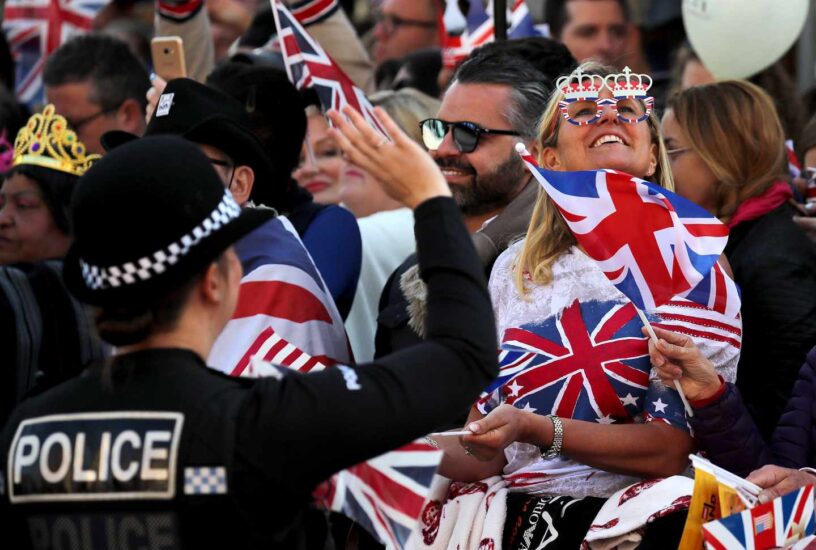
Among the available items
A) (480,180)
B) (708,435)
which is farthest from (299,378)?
(480,180)

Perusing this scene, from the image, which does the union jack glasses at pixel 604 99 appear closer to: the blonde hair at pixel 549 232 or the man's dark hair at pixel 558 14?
the blonde hair at pixel 549 232

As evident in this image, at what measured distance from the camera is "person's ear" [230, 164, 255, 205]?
4.35 metres

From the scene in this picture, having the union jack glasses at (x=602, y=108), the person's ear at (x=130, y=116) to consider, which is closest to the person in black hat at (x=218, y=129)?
the union jack glasses at (x=602, y=108)

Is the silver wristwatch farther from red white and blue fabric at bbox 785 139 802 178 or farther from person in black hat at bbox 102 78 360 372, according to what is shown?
red white and blue fabric at bbox 785 139 802 178

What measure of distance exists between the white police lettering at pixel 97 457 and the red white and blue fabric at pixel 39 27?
5.96 meters

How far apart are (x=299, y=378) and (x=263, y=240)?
60.8 inches

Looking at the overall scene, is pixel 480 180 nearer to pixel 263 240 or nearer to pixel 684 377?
pixel 263 240

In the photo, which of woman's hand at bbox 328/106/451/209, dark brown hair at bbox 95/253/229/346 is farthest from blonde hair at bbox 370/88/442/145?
dark brown hair at bbox 95/253/229/346

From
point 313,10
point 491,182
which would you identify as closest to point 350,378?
point 491,182

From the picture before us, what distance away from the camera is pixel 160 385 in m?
2.61

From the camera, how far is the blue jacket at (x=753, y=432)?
12.0 ft

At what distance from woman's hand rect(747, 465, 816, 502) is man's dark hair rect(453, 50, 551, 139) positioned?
162 cm

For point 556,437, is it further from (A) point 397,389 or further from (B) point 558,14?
(B) point 558,14

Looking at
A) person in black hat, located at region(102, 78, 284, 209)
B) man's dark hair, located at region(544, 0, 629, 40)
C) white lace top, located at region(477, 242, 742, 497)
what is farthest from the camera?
man's dark hair, located at region(544, 0, 629, 40)
